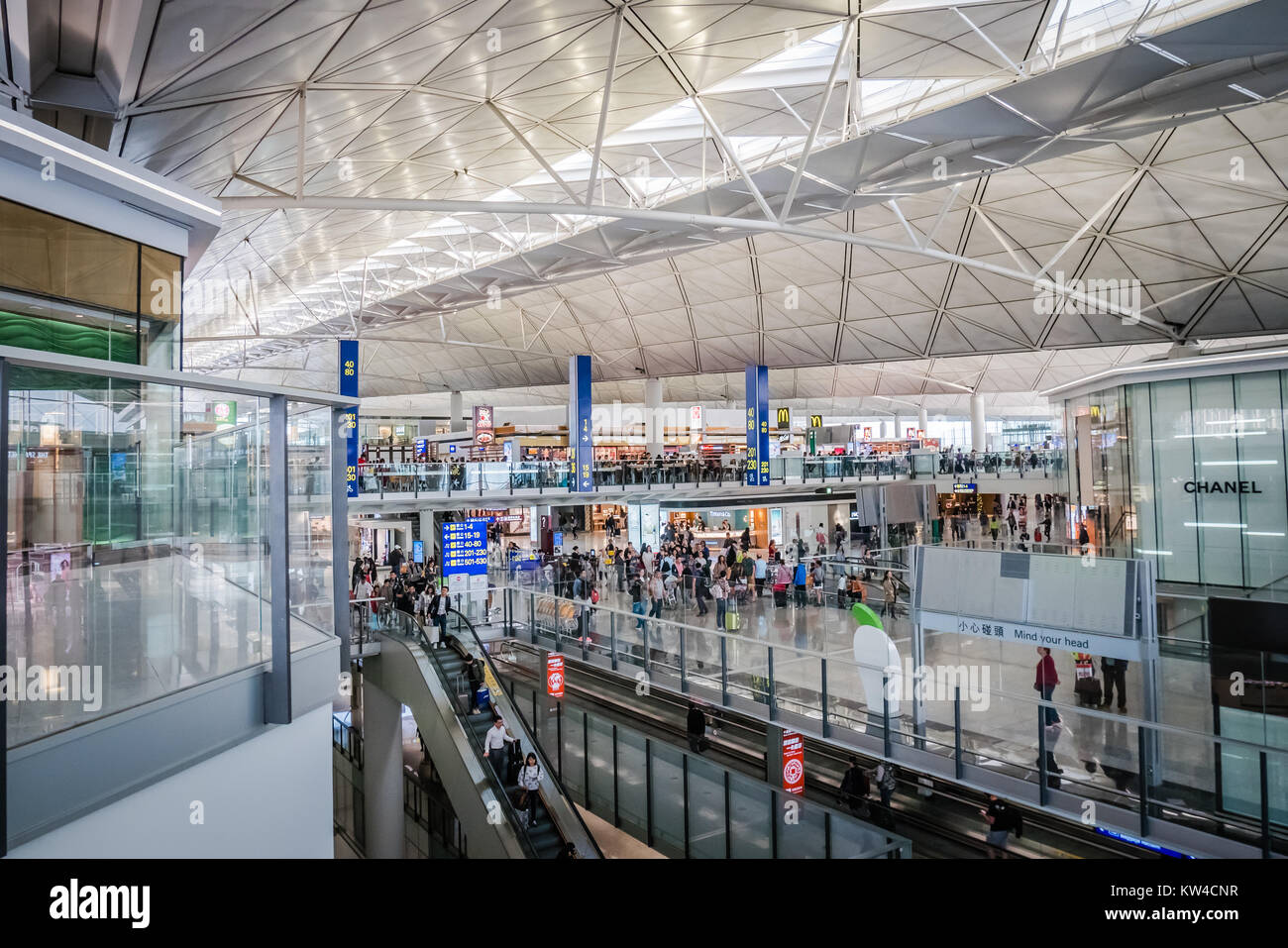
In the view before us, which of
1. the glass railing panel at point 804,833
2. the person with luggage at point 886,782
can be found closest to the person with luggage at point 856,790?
the person with luggage at point 886,782

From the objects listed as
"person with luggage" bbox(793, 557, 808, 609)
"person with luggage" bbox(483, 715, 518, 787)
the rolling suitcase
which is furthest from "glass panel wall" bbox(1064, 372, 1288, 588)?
"person with luggage" bbox(483, 715, 518, 787)

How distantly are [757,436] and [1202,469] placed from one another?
23108 mm

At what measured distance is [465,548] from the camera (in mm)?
21844

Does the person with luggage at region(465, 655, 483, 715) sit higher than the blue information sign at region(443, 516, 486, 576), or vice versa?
the blue information sign at region(443, 516, 486, 576)

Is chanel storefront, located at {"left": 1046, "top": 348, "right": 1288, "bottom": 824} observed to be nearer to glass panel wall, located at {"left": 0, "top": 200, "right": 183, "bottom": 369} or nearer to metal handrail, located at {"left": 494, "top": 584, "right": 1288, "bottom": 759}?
metal handrail, located at {"left": 494, "top": 584, "right": 1288, "bottom": 759}

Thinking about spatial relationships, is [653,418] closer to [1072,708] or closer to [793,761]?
[793,761]

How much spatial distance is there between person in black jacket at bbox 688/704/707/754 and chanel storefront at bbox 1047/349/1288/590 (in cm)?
852

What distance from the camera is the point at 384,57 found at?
13.6 m

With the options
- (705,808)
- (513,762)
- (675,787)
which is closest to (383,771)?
(513,762)

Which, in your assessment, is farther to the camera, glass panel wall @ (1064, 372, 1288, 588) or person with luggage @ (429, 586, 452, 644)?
person with luggage @ (429, 586, 452, 644)

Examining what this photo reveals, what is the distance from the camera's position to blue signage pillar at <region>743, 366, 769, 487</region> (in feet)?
121
